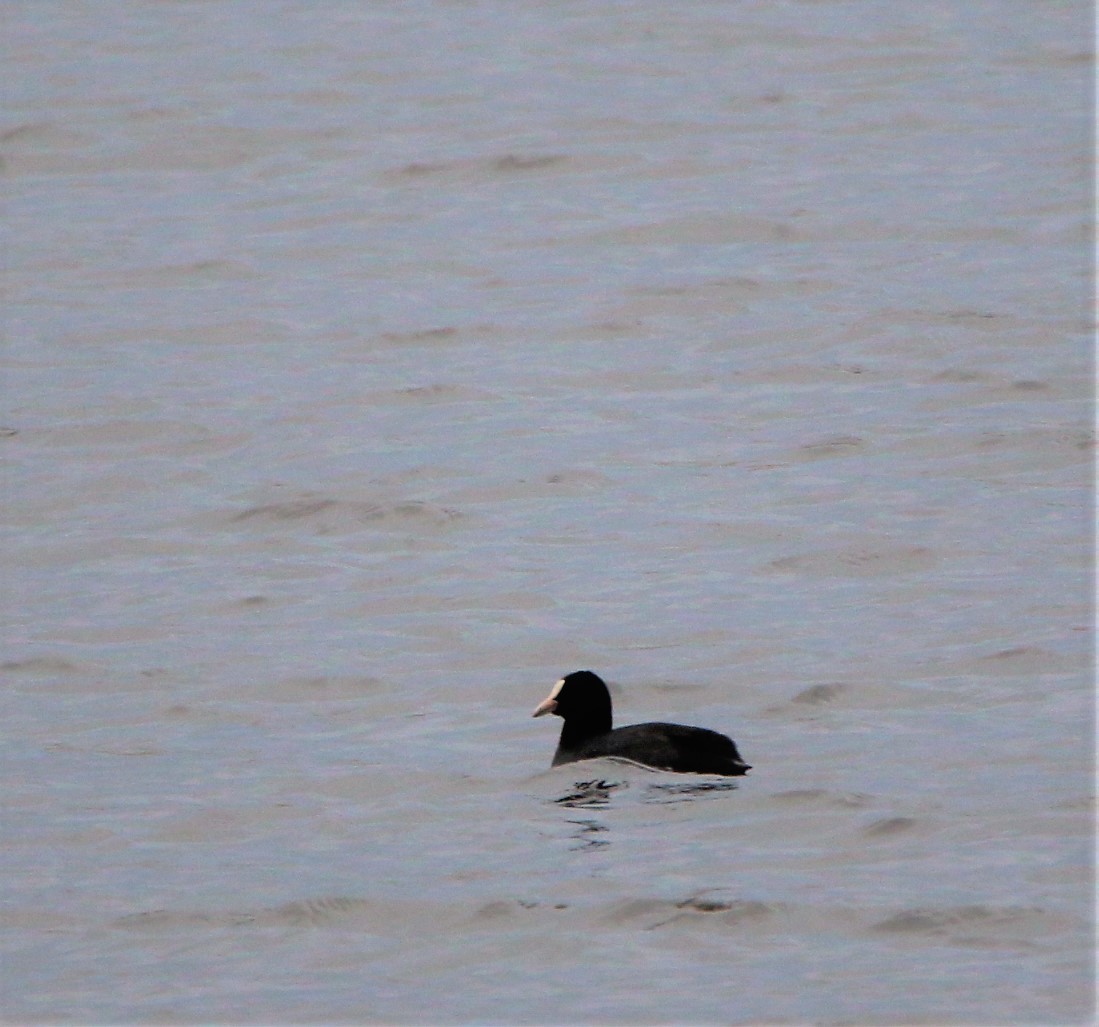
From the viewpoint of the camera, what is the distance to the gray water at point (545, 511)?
941 centimetres

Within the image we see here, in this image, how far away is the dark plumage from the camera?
35.9 ft

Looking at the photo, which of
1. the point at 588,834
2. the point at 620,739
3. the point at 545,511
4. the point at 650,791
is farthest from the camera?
the point at 545,511

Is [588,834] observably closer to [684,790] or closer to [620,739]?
[684,790]

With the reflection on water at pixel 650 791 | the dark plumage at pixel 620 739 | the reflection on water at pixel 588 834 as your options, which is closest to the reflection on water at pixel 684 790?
the reflection on water at pixel 650 791

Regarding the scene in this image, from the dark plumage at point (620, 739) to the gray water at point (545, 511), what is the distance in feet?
0.68

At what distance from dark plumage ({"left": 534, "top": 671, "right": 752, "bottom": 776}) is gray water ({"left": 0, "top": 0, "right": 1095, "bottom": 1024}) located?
0.21 metres

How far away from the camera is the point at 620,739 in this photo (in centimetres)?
1139

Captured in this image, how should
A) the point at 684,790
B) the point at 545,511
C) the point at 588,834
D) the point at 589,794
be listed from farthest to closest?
the point at 545,511, the point at 589,794, the point at 684,790, the point at 588,834

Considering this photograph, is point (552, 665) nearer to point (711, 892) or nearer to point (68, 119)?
point (711, 892)

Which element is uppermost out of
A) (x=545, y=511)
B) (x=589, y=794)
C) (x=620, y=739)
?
(x=545, y=511)

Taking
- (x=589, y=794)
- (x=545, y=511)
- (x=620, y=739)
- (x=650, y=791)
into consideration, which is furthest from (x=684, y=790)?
(x=545, y=511)

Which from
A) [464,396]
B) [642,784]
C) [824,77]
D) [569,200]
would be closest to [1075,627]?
[642,784]

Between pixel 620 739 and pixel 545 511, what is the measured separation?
238 inches

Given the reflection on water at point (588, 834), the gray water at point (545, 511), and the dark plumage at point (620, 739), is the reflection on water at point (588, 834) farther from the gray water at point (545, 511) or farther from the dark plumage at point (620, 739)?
the dark plumage at point (620, 739)
